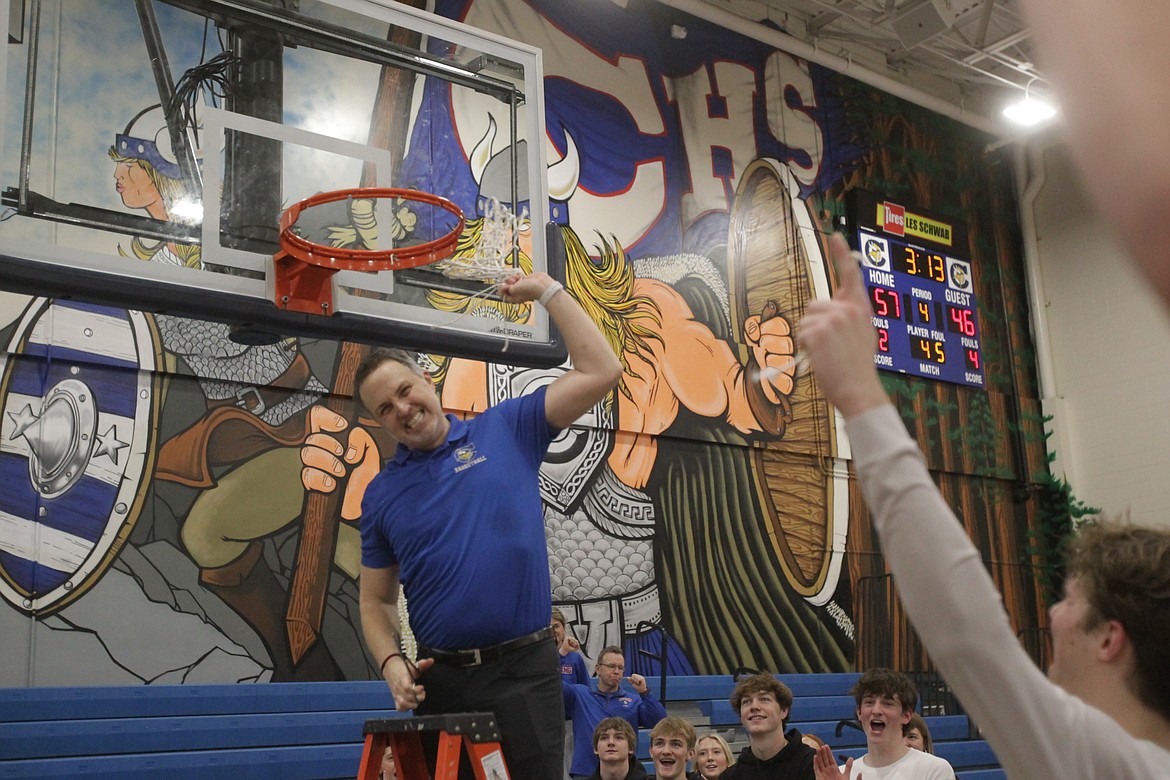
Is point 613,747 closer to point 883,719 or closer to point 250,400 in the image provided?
point 883,719

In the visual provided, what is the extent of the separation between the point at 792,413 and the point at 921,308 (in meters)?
1.99

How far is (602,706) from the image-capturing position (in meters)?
6.93

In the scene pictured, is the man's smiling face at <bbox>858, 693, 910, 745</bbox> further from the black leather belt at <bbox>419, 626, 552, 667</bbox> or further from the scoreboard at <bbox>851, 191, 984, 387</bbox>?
the scoreboard at <bbox>851, 191, 984, 387</bbox>

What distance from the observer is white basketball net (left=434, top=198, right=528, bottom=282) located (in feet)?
14.8

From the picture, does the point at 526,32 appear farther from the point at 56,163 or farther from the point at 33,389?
the point at 56,163

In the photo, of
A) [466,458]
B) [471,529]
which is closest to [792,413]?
[466,458]

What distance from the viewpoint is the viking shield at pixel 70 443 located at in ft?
21.8

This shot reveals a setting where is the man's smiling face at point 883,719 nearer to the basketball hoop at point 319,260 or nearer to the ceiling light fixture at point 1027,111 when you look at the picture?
the basketball hoop at point 319,260

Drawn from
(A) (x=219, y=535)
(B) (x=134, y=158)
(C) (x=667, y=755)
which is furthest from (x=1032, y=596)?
(B) (x=134, y=158)

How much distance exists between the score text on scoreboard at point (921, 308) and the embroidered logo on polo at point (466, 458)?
7.90 meters

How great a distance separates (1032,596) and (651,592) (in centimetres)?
487

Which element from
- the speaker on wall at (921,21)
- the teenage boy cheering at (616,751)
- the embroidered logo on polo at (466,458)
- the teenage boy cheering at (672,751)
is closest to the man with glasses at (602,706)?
the teenage boy cheering at (616,751)

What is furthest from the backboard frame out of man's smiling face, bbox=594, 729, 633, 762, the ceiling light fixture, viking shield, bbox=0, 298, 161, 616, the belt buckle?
the ceiling light fixture

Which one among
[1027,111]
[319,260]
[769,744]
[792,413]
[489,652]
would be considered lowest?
[769,744]
